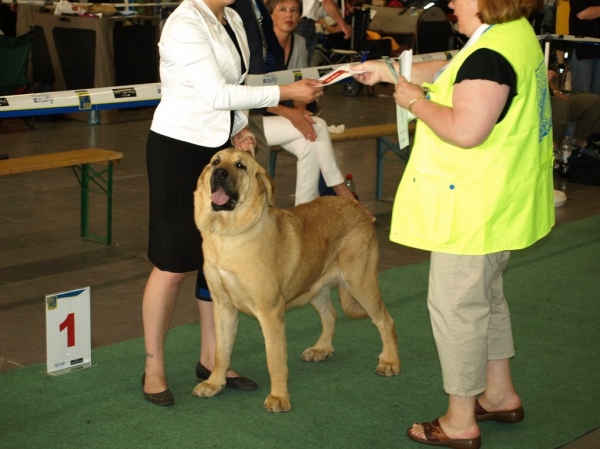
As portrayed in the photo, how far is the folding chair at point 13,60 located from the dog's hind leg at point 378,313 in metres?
7.70

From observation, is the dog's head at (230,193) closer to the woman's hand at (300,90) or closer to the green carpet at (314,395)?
the woman's hand at (300,90)

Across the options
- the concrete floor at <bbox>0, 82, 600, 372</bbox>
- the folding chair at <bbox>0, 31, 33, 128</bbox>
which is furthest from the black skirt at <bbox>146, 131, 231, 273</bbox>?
the folding chair at <bbox>0, 31, 33, 128</bbox>

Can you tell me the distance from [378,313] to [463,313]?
3.34 ft

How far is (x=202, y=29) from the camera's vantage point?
364cm

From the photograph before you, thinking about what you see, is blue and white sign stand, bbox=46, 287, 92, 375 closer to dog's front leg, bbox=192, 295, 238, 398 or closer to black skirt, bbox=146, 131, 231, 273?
black skirt, bbox=146, 131, 231, 273

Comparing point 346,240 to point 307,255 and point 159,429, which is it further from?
point 159,429

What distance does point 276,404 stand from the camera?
12.8ft

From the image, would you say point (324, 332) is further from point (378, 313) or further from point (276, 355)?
point (276, 355)

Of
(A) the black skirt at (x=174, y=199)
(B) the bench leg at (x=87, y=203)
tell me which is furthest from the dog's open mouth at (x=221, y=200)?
(B) the bench leg at (x=87, y=203)

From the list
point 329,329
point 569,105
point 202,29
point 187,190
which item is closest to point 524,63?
point 202,29

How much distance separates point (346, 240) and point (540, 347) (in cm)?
130

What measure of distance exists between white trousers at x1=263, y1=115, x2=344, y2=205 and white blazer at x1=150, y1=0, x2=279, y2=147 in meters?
2.44

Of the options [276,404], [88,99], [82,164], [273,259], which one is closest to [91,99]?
[88,99]

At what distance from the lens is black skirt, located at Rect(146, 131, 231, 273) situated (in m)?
3.81
